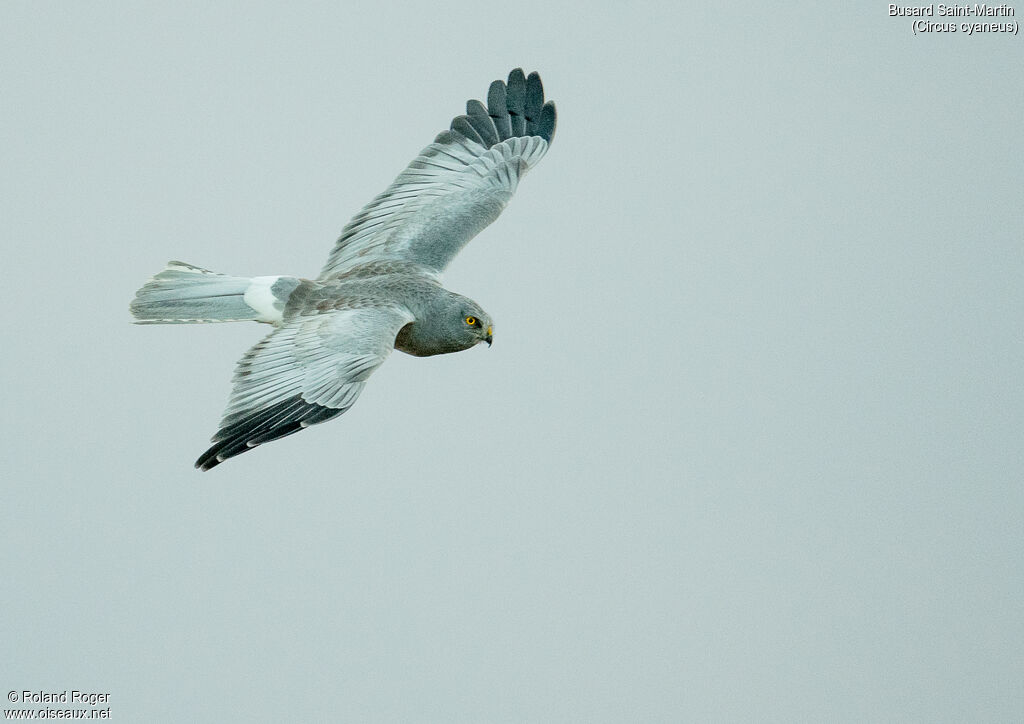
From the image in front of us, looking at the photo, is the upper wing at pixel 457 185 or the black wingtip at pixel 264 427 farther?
the upper wing at pixel 457 185

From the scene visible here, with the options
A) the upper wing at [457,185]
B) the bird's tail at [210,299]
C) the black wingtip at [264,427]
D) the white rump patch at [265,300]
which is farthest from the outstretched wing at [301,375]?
the upper wing at [457,185]

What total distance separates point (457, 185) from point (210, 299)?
7.45 ft

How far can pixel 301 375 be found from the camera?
831 cm

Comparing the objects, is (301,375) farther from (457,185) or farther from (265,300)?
(457,185)

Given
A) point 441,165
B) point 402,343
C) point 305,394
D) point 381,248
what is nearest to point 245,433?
point 305,394

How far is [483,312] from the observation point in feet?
30.4

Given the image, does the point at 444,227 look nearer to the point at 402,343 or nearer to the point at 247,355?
the point at 402,343

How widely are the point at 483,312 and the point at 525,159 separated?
229 centimetres

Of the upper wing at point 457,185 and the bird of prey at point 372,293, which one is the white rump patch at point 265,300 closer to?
the bird of prey at point 372,293

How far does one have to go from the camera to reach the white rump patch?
9.37m

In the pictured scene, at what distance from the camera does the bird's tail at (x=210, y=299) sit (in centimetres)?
943

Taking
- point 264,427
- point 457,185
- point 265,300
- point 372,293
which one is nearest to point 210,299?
point 265,300

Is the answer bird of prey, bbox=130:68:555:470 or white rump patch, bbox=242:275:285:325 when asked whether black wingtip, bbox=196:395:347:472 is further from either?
white rump patch, bbox=242:275:285:325

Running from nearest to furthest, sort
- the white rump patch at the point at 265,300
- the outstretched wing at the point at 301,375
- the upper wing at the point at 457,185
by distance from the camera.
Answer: the outstretched wing at the point at 301,375 → the white rump patch at the point at 265,300 → the upper wing at the point at 457,185
